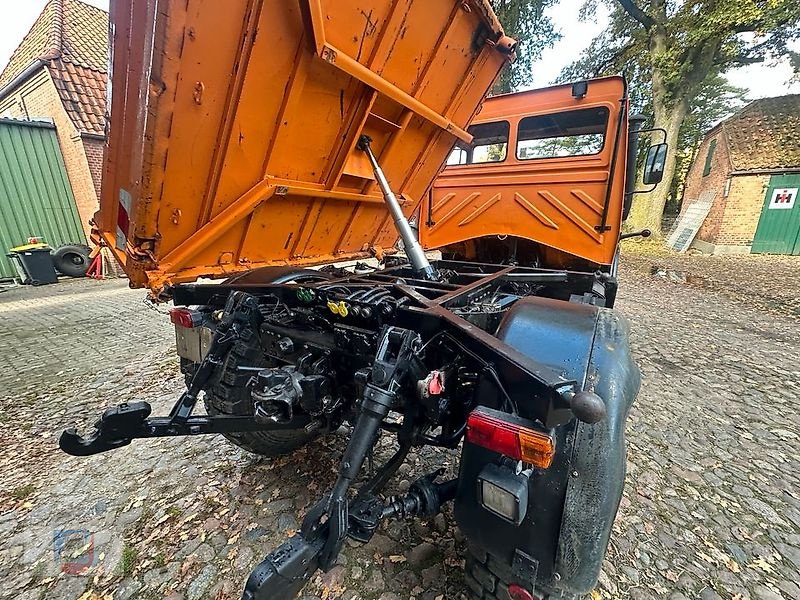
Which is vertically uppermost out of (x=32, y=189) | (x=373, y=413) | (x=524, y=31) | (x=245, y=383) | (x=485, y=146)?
(x=524, y=31)

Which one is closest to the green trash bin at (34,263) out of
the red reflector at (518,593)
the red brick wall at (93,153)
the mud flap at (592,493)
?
the red brick wall at (93,153)

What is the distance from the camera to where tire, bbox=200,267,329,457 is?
207 cm

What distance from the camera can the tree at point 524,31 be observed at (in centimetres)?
1128

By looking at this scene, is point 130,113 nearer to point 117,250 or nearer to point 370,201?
point 117,250

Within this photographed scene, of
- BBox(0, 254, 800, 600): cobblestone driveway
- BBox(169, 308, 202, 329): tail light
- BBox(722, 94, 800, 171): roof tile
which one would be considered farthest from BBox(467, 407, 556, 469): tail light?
BBox(722, 94, 800, 171): roof tile

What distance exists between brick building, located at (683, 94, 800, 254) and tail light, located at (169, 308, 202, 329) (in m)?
19.0

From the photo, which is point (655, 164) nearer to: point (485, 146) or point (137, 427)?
point (485, 146)

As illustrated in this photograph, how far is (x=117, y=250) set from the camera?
2.15m

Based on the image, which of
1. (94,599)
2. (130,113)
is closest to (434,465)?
(94,599)

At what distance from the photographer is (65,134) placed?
9.33m

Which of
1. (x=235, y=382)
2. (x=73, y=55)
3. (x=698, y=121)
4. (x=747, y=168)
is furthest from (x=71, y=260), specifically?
(x=698, y=121)

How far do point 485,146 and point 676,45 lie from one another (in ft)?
51.2

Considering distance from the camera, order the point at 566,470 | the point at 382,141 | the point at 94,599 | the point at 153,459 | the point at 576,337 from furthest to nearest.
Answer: the point at 153,459 < the point at 382,141 < the point at 94,599 < the point at 576,337 < the point at 566,470

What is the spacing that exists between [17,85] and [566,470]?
15.4 meters
